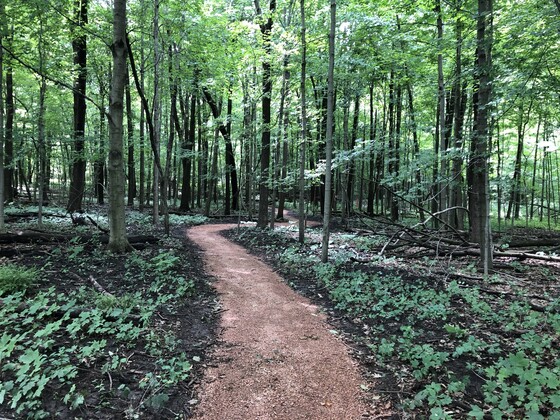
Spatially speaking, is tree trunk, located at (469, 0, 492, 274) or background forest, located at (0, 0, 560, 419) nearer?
background forest, located at (0, 0, 560, 419)

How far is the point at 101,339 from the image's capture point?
412 centimetres

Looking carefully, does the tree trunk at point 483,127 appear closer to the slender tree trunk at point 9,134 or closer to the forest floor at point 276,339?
the forest floor at point 276,339

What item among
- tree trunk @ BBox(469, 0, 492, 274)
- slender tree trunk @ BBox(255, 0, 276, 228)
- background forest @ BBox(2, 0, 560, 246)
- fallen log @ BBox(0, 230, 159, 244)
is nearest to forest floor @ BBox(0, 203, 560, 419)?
fallen log @ BBox(0, 230, 159, 244)

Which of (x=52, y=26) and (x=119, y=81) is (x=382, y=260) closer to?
(x=119, y=81)

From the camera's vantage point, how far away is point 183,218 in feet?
63.1

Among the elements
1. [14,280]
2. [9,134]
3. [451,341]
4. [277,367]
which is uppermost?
[9,134]

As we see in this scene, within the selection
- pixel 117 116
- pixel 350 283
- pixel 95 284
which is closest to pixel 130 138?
pixel 117 116

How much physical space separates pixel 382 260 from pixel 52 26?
12.2 meters

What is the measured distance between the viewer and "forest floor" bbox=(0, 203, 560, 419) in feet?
10.6

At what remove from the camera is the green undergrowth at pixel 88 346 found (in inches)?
119

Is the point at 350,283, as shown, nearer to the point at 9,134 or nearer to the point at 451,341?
the point at 451,341

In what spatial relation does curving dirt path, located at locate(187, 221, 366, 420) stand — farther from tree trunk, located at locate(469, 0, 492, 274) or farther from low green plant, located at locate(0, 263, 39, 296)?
tree trunk, located at locate(469, 0, 492, 274)

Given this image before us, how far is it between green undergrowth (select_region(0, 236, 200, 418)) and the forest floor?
0.02 m

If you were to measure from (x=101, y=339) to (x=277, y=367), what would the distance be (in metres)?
2.21
